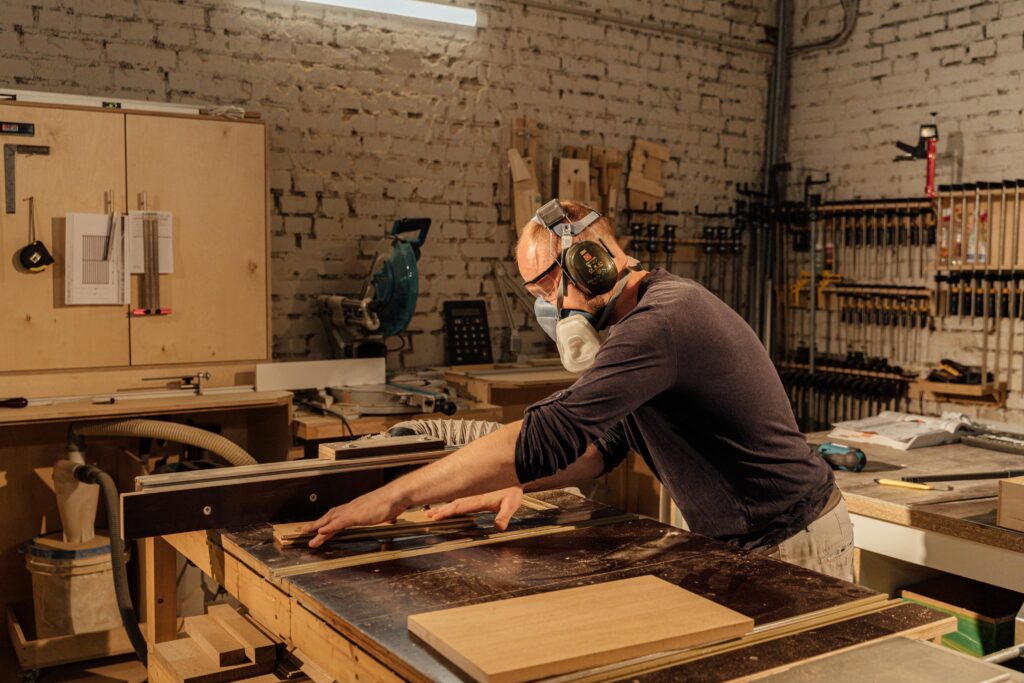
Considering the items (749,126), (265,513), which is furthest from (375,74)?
(265,513)

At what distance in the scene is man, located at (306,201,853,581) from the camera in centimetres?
201

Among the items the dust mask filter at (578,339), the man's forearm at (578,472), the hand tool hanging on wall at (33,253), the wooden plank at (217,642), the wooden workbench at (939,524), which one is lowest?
the wooden plank at (217,642)

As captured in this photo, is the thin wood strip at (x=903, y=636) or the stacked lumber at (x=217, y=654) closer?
the thin wood strip at (x=903, y=636)

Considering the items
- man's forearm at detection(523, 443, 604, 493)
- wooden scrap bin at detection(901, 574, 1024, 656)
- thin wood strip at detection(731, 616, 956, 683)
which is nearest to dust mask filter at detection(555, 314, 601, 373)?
man's forearm at detection(523, 443, 604, 493)

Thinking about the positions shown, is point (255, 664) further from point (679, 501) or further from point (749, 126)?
point (749, 126)

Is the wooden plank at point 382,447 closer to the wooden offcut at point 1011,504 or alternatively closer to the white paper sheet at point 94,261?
the wooden offcut at point 1011,504

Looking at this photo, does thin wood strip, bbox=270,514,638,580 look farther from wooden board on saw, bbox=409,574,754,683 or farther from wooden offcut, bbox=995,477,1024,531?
wooden offcut, bbox=995,477,1024,531

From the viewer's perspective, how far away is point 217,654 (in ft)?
7.14

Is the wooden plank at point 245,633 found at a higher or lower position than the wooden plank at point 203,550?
lower

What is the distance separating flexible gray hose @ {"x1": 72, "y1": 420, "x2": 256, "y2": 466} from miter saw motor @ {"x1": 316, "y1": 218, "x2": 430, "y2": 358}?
0.99 m

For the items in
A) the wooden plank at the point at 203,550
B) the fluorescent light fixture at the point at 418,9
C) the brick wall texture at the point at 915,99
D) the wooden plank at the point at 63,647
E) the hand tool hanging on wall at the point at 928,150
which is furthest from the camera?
the hand tool hanging on wall at the point at 928,150

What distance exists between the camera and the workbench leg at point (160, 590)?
8.00ft

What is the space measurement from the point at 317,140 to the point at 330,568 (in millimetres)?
3577

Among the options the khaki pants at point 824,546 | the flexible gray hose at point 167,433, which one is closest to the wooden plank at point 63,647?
the flexible gray hose at point 167,433
